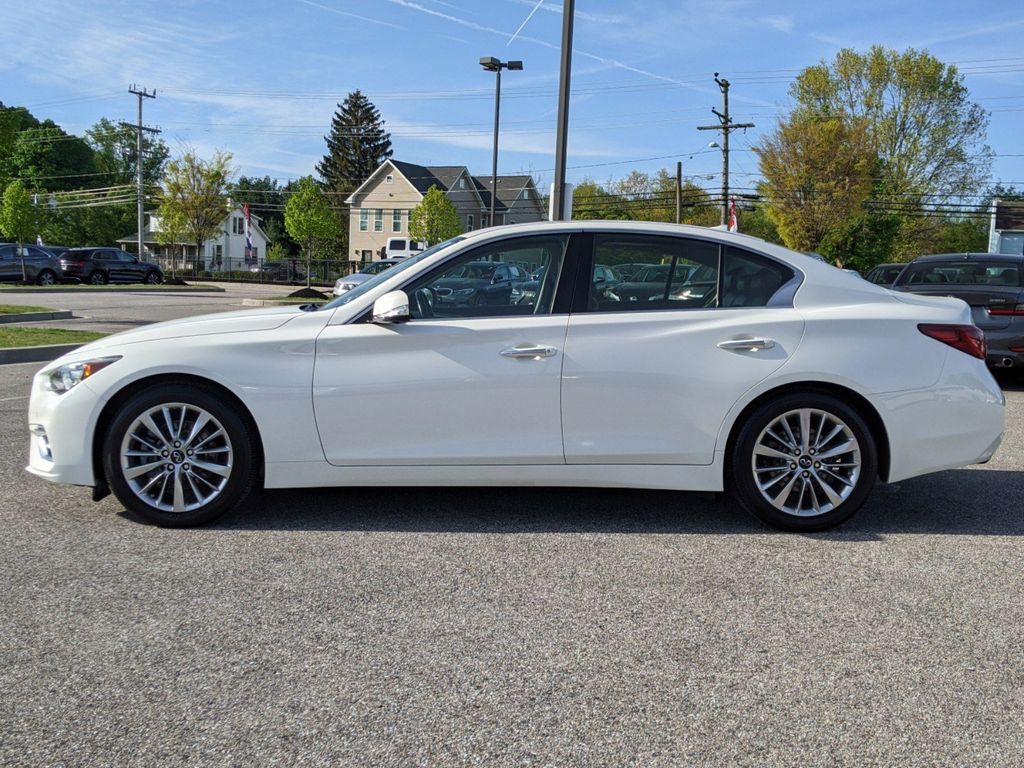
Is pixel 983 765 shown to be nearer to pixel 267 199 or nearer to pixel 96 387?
pixel 96 387

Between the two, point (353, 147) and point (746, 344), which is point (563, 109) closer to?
point (746, 344)

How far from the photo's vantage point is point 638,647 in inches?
133

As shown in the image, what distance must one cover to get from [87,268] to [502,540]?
118 feet

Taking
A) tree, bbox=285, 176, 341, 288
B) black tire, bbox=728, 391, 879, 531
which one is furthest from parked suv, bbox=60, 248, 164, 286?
black tire, bbox=728, 391, 879, 531

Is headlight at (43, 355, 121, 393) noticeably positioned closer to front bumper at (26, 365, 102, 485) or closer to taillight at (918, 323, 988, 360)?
front bumper at (26, 365, 102, 485)

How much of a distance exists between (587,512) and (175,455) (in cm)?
220

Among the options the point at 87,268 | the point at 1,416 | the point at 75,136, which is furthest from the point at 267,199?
the point at 1,416

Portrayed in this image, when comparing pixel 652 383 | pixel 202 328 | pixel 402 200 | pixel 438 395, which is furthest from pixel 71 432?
pixel 402 200

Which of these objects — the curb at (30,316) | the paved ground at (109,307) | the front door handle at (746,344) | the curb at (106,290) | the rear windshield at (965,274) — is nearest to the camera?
the front door handle at (746,344)

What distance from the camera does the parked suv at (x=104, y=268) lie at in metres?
36.1

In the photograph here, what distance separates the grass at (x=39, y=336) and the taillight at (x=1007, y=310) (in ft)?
38.4

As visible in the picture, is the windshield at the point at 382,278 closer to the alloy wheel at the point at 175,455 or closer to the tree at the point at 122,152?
the alloy wheel at the point at 175,455

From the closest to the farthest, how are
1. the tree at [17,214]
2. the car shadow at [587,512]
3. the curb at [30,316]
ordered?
the car shadow at [587,512] → the curb at [30,316] → the tree at [17,214]

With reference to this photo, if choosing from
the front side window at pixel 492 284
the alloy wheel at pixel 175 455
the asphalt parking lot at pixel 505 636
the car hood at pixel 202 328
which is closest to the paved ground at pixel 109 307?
the car hood at pixel 202 328
